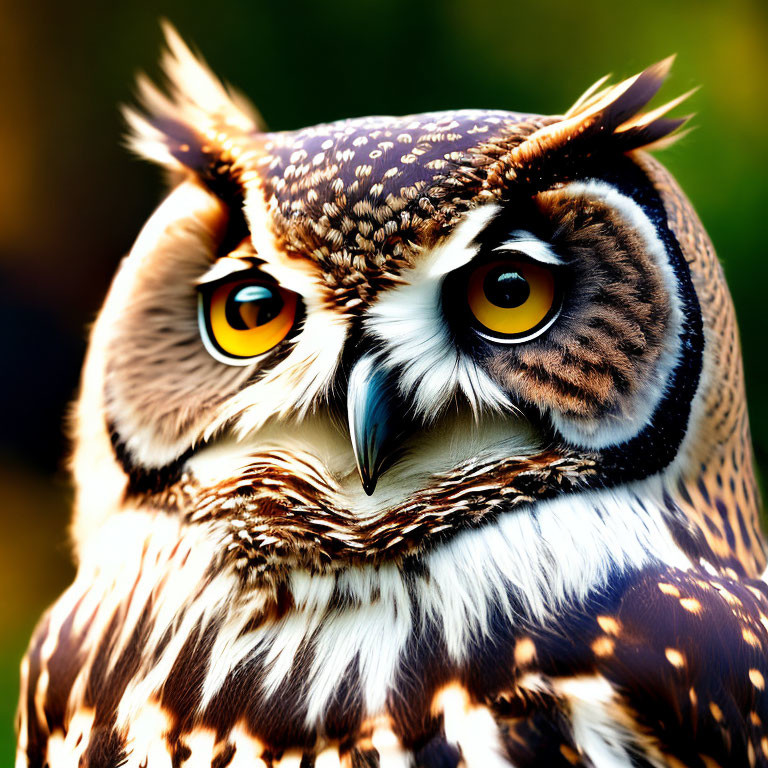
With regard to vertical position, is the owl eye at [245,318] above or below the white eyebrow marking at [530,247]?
below

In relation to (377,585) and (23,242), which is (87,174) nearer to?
(23,242)

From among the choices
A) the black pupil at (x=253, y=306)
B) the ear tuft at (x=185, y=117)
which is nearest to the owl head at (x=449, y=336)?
the black pupil at (x=253, y=306)

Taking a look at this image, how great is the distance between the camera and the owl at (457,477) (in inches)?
33.1

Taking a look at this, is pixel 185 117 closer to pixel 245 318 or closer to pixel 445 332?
pixel 245 318

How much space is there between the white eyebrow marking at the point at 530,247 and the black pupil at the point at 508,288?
0.09ft

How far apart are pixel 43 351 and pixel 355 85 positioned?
3.85 ft

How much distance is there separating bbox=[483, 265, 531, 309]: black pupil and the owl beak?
0.44ft

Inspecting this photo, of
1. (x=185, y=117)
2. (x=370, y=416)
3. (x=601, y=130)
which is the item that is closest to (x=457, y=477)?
(x=370, y=416)

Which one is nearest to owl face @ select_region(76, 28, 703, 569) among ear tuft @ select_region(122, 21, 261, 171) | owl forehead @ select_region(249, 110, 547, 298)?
owl forehead @ select_region(249, 110, 547, 298)

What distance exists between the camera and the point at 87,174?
2697 millimetres

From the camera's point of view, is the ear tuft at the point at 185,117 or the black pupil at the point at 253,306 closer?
the black pupil at the point at 253,306

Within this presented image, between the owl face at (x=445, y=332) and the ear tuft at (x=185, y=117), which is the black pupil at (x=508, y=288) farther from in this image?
the ear tuft at (x=185, y=117)

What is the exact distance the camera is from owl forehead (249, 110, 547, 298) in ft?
2.88

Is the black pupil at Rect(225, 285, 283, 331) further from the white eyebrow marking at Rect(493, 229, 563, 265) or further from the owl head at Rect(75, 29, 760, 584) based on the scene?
the white eyebrow marking at Rect(493, 229, 563, 265)
